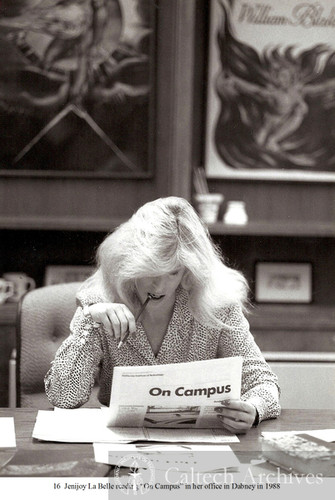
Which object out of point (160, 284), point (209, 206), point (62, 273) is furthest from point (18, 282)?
point (160, 284)

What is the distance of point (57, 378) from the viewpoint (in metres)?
1.99

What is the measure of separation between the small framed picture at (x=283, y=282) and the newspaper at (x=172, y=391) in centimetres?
216

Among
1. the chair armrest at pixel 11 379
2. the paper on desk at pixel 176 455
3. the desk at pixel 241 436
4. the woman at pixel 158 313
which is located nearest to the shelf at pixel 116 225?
the chair armrest at pixel 11 379

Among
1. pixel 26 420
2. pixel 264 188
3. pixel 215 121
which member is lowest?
pixel 26 420

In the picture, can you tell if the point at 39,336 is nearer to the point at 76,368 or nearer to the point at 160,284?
the point at 76,368

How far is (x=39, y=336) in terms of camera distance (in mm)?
2447

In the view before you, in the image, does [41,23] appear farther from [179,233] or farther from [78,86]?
[179,233]

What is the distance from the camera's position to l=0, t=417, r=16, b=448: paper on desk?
1.64m

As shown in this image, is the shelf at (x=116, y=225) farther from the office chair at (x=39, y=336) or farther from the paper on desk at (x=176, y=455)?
the paper on desk at (x=176, y=455)

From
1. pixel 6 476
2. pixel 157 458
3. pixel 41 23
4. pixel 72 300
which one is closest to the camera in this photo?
pixel 6 476

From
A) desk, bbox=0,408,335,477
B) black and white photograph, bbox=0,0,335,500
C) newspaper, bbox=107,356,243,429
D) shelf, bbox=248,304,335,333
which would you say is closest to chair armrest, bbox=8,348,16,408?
black and white photograph, bbox=0,0,335,500

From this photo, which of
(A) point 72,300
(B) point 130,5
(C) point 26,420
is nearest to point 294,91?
(B) point 130,5

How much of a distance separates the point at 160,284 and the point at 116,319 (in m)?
0.16

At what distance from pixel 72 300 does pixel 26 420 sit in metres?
0.74
